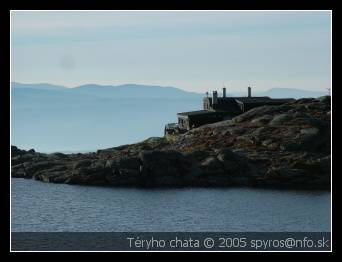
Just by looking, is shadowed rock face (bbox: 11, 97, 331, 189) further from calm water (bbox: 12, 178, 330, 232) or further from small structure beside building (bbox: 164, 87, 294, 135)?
small structure beside building (bbox: 164, 87, 294, 135)

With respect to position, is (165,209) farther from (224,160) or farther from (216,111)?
(216,111)

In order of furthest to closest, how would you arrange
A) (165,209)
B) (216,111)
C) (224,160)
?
(216,111), (224,160), (165,209)

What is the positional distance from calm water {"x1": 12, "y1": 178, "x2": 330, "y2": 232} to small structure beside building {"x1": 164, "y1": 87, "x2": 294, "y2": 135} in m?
39.1

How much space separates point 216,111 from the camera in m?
158

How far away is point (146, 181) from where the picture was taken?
12144cm

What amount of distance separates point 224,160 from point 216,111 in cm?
3663

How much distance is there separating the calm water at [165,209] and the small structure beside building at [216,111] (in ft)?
128

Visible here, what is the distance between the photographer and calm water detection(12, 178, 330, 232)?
281 feet

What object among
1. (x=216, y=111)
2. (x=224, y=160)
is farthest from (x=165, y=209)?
(x=216, y=111)

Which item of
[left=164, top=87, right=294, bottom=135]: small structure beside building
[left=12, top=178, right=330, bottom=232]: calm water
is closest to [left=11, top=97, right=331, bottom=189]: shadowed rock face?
[left=12, top=178, right=330, bottom=232]: calm water
